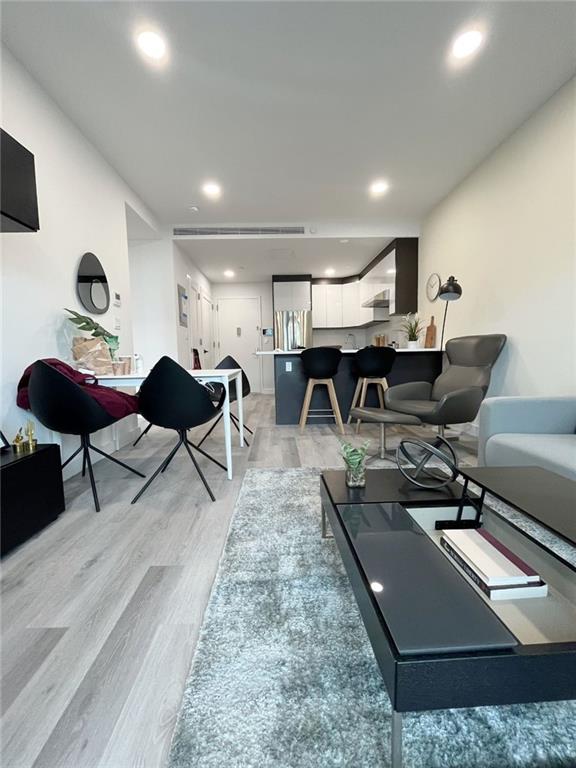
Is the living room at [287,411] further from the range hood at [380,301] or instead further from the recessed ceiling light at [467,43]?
the range hood at [380,301]

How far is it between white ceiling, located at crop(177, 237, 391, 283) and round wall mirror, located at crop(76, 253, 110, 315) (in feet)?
6.71

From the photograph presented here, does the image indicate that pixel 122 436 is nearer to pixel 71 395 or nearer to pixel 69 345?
pixel 69 345

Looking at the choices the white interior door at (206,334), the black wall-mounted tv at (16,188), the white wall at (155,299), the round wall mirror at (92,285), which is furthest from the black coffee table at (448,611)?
the white interior door at (206,334)

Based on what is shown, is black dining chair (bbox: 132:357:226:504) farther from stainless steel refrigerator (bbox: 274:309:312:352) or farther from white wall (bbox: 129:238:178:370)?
stainless steel refrigerator (bbox: 274:309:312:352)

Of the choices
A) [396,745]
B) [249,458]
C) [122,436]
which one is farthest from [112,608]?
[122,436]

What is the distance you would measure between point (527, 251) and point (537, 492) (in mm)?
2315

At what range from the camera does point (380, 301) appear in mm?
5355

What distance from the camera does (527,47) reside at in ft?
6.45

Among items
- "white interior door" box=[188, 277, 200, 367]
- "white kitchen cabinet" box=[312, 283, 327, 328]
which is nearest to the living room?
"white interior door" box=[188, 277, 200, 367]

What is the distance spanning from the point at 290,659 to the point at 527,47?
328 cm

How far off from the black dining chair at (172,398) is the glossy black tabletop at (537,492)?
1.41 metres

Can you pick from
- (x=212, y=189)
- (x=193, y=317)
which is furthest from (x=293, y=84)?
(x=193, y=317)

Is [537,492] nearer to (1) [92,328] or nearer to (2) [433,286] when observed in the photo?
(1) [92,328]

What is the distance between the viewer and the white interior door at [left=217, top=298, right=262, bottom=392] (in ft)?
24.0
